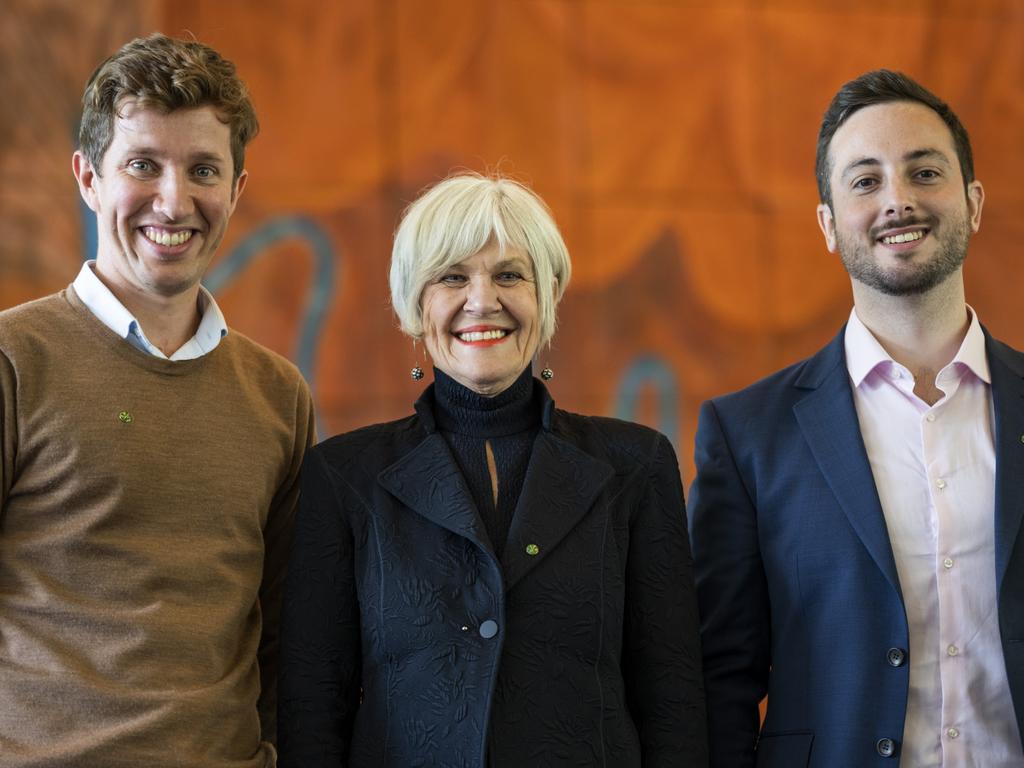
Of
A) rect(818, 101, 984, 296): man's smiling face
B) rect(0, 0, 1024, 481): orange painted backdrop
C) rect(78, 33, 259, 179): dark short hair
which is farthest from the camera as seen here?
→ rect(0, 0, 1024, 481): orange painted backdrop

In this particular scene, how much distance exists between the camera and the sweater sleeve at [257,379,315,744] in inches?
90.7

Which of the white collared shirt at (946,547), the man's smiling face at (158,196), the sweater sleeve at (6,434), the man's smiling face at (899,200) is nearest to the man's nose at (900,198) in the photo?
the man's smiling face at (899,200)

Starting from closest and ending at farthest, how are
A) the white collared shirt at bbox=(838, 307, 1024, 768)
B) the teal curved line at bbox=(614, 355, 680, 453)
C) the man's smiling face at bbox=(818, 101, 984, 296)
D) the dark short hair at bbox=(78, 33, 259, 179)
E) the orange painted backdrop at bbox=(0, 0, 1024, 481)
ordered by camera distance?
1. the white collared shirt at bbox=(838, 307, 1024, 768)
2. the dark short hair at bbox=(78, 33, 259, 179)
3. the man's smiling face at bbox=(818, 101, 984, 296)
4. the orange painted backdrop at bbox=(0, 0, 1024, 481)
5. the teal curved line at bbox=(614, 355, 680, 453)

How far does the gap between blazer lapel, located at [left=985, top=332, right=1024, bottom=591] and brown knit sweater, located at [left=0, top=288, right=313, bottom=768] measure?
1262 millimetres

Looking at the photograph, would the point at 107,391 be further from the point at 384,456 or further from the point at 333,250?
the point at 333,250

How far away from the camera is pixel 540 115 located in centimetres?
535

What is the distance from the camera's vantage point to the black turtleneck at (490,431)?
2121 millimetres

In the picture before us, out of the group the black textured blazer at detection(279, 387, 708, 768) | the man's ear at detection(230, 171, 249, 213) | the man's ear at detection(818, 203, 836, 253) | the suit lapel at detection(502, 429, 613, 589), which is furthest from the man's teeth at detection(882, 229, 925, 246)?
the man's ear at detection(230, 171, 249, 213)

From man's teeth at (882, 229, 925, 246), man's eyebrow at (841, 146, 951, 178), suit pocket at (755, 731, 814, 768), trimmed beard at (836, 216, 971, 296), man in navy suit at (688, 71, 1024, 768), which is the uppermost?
man's eyebrow at (841, 146, 951, 178)

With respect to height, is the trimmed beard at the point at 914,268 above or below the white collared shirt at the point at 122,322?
above

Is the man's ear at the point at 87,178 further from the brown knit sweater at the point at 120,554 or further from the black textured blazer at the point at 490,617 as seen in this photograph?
the black textured blazer at the point at 490,617

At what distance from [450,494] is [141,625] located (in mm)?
531

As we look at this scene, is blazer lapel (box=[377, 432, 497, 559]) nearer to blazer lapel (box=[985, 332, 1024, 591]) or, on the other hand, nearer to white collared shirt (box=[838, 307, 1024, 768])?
white collared shirt (box=[838, 307, 1024, 768])

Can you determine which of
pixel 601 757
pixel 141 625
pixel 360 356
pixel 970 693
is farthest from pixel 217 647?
pixel 360 356
